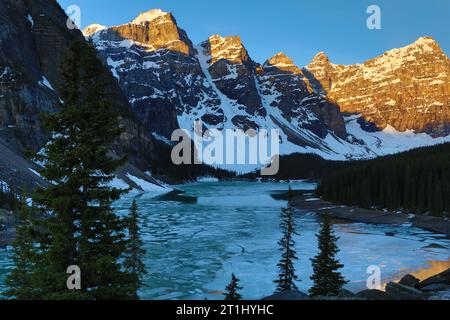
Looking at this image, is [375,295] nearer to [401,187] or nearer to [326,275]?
[326,275]

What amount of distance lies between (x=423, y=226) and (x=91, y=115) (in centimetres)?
5591

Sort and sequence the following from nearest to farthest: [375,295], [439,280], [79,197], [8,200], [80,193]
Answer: [79,197], [80,193], [375,295], [439,280], [8,200]

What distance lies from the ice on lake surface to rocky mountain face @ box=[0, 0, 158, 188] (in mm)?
34308

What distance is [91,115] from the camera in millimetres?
13492

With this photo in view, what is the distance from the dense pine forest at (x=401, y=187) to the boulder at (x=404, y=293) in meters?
51.8

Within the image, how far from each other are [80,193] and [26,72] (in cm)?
11696

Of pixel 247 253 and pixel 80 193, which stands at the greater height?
pixel 80 193

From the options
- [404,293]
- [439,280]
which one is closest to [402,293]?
[404,293]

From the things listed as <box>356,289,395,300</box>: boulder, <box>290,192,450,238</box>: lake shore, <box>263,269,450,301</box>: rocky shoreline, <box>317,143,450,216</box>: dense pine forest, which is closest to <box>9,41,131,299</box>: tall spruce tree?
<box>263,269,450,301</box>: rocky shoreline

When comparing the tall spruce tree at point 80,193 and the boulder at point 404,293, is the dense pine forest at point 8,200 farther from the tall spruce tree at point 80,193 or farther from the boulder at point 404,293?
the boulder at point 404,293

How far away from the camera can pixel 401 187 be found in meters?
76.0

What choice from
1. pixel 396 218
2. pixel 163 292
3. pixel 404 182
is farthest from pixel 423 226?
pixel 163 292

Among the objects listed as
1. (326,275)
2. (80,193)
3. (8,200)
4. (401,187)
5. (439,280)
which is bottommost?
(439,280)
